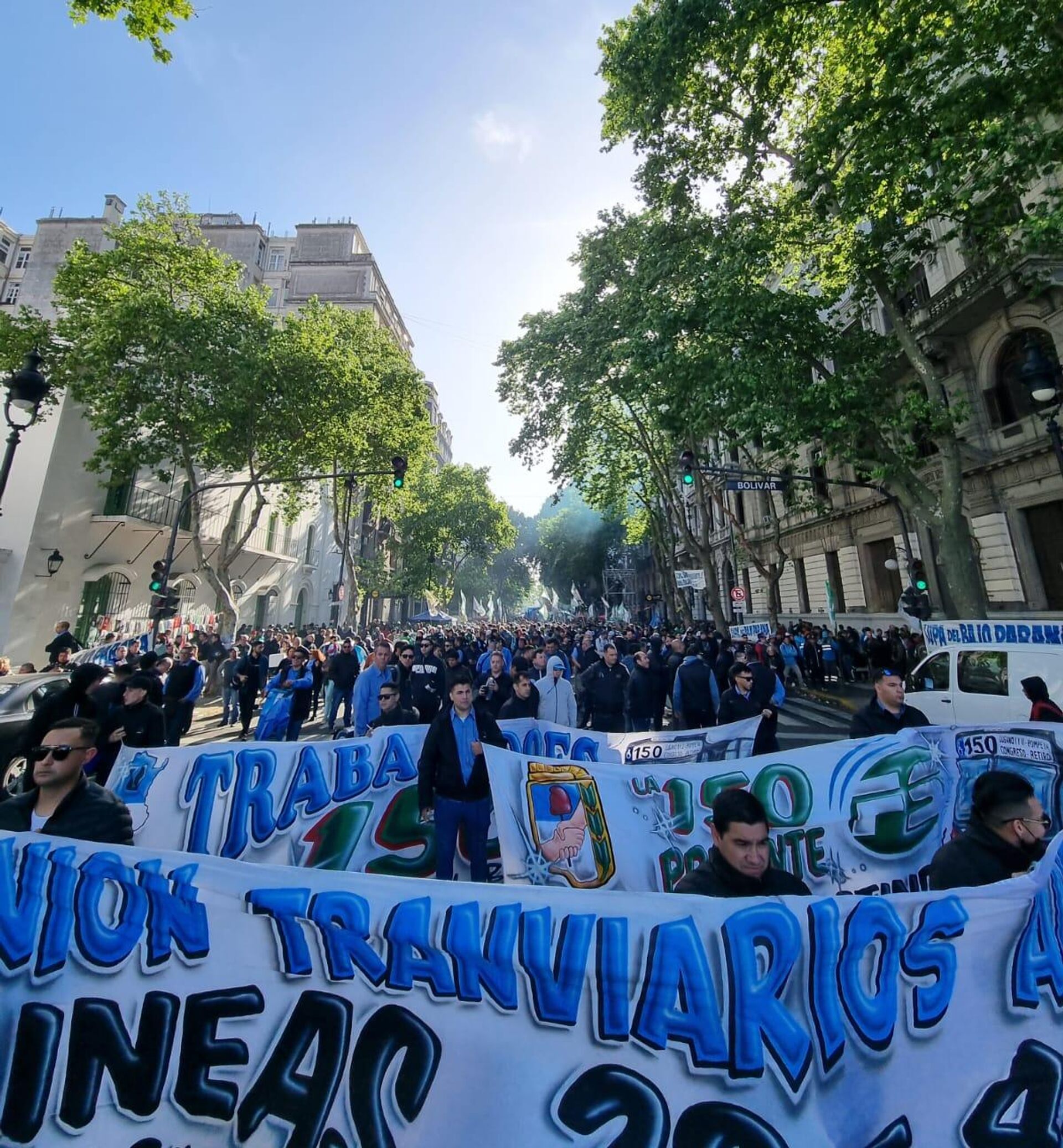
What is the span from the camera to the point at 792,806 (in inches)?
164

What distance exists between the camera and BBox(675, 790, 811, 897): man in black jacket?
241 centimetres

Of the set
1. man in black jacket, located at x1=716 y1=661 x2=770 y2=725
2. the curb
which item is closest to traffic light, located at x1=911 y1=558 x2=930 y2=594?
the curb

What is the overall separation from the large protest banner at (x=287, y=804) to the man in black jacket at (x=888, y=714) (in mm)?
1862

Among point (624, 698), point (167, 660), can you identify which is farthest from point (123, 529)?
point (624, 698)

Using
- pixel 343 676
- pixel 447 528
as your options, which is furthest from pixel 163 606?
pixel 447 528

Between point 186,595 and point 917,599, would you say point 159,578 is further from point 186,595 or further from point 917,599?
point 917,599

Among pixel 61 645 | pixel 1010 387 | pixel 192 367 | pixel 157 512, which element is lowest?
pixel 61 645

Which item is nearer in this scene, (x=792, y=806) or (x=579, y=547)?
(x=792, y=806)

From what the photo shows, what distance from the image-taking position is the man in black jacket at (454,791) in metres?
4.51

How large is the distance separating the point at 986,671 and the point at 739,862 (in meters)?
8.12

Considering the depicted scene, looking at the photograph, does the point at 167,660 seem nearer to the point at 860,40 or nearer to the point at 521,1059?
the point at 521,1059

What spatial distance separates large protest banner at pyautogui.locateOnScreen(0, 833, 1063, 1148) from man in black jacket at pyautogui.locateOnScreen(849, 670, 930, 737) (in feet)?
9.02

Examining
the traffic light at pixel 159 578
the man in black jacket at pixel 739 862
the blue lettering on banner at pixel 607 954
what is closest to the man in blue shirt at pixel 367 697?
the blue lettering on banner at pixel 607 954

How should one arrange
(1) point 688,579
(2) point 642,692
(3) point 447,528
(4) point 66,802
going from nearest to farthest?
(4) point 66,802, (2) point 642,692, (1) point 688,579, (3) point 447,528
